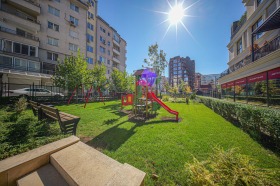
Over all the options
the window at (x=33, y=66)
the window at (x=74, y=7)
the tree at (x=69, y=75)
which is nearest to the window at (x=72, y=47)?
the window at (x=33, y=66)

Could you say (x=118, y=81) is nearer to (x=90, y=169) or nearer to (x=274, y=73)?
(x=274, y=73)

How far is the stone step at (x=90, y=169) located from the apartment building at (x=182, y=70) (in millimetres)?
98567

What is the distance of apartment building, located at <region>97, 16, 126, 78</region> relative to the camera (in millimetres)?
36250

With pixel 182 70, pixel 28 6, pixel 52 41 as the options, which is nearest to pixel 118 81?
pixel 52 41

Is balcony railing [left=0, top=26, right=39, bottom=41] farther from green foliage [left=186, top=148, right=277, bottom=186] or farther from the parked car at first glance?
green foliage [left=186, top=148, right=277, bottom=186]

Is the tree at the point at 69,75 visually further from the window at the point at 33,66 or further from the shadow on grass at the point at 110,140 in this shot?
the shadow on grass at the point at 110,140

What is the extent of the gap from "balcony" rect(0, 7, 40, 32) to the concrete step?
97.9ft

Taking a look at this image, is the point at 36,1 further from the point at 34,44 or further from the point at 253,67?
the point at 253,67

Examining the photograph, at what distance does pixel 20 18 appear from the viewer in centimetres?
2038

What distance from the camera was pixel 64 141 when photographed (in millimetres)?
3145

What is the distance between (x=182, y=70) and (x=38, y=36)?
312ft

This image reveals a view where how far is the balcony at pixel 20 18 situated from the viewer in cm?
1907

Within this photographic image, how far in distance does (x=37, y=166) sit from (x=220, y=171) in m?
3.58

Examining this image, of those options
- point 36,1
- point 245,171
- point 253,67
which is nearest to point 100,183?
point 245,171
